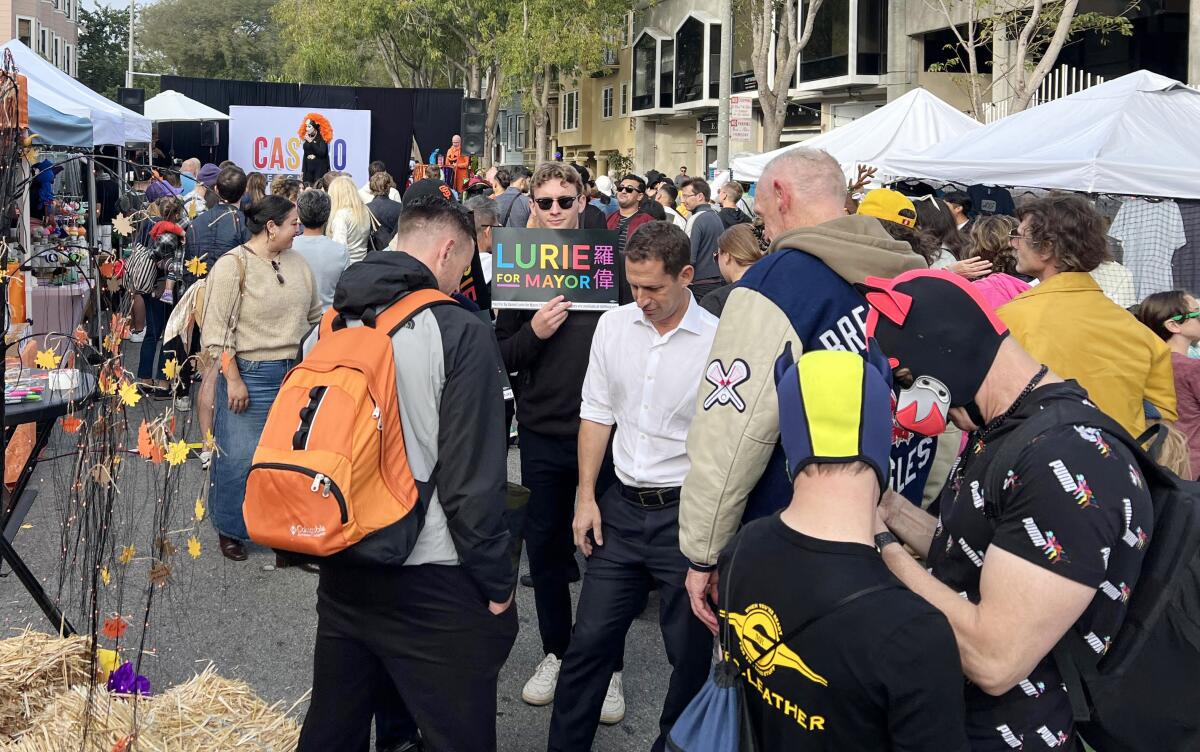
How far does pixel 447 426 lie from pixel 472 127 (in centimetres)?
2030

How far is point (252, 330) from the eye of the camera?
233 inches

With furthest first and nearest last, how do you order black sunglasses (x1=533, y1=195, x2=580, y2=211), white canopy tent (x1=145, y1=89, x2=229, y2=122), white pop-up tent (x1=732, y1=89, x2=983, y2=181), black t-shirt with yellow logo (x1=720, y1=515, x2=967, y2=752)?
white canopy tent (x1=145, y1=89, x2=229, y2=122), white pop-up tent (x1=732, y1=89, x2=983, y2=181), black sunglasses (x1=533, y1=195, x2=580, y2=211), black t-shirt with yellow logo (x1=720, y1=515, x2=967, y2=752)

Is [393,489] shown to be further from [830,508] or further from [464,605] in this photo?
[830,508]

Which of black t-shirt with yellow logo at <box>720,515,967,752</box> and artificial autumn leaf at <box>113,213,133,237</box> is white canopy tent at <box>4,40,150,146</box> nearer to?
artificial autumn leaf at <box>113,213,133,237</box>

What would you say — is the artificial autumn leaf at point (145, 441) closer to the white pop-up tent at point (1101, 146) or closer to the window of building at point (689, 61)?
the white pop-up tent at point (1101, 146)

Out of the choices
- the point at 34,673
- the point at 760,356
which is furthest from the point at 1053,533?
the point at 34,673

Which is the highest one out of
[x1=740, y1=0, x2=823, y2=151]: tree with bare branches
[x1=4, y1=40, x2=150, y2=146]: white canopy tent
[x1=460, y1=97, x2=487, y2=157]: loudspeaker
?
[x1=740, y1=0, x2=823, y2=151]: tree with bare branches

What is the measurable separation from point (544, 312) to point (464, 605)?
174cm

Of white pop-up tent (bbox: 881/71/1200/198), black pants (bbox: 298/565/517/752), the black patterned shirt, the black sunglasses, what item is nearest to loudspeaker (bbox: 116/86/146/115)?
white pop-up tent (bbox: 881/71/1200/198)

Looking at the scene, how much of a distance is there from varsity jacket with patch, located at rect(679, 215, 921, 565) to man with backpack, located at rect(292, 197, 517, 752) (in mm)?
555

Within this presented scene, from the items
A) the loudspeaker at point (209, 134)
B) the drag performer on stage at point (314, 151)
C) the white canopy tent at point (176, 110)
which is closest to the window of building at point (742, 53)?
the loudspeaker at point (209, 134)

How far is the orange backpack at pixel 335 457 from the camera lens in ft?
8.60

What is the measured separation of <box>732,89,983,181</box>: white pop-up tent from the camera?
1341cm

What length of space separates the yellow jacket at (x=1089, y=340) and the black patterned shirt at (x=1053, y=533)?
2.17 meters
